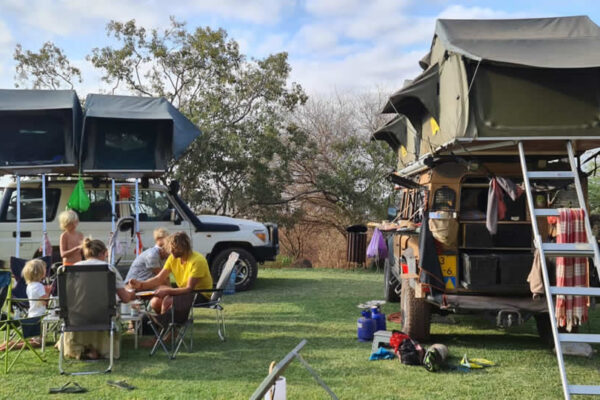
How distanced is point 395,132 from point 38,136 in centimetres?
530

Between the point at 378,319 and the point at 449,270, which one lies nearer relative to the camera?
the point at 449,270

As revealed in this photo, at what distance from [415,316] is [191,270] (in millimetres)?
2325

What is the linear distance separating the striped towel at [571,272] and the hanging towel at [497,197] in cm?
57

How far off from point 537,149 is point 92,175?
6.47 metres

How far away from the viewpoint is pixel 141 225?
900 centimetres

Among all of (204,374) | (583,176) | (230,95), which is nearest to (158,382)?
(204,374)

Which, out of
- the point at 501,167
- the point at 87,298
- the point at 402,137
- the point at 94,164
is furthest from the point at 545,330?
the point at 94,164

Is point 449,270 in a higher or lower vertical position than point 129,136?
lower

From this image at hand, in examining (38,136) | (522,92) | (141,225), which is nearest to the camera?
(522,92)

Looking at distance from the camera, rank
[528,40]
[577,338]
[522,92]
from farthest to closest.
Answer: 1. [528,40]
2. [522,92]
3. [577,338]

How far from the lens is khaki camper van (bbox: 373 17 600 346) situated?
15.6 feet

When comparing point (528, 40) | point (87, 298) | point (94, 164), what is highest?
point (528, 40)

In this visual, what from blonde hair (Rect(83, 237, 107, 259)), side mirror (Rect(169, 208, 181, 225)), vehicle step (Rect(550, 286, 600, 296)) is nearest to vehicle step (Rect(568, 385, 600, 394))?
vehicle step (Rect(550, 286, 600, 296))

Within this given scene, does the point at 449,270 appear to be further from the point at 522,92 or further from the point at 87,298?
the point at 87,298
